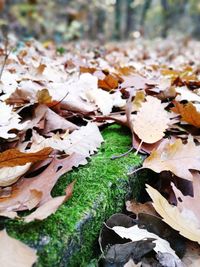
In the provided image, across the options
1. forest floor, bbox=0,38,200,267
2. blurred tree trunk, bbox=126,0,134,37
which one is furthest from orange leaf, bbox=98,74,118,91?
blurred tree trunk, bbox=126,0,134,37

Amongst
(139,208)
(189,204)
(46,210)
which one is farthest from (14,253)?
(189,204)

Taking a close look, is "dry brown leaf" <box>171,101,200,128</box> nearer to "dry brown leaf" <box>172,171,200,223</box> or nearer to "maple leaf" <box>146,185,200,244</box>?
"dry brown leaf" <box>172,171,200,223</box>

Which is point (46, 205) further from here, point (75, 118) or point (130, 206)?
point (75, 118)

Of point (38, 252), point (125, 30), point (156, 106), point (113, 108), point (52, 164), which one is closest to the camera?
point (38, 252)

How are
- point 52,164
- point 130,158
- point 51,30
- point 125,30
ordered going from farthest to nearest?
point 125,30
point 51,30
point 130,158
point 52,164

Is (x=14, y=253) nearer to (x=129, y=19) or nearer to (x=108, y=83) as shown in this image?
(x=108, y=83)

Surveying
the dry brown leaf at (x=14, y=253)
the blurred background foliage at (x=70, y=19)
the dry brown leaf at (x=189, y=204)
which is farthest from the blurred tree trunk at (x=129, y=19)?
the dry brown leaf at (x=14, y=253)

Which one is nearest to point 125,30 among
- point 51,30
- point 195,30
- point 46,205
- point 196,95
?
point 195,30
